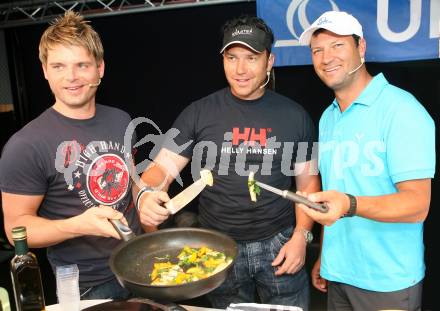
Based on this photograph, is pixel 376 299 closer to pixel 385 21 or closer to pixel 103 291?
pixel 103 291

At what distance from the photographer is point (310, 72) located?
4.18 meters

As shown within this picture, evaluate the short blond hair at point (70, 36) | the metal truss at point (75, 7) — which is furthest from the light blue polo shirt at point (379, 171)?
the metal truss at point (75, 7)

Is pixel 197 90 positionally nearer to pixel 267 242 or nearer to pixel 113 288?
pixel 267 242

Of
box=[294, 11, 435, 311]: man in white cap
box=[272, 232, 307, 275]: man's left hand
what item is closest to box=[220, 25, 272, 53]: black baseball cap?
box=[294, 11, 435, 311]: man in white cap

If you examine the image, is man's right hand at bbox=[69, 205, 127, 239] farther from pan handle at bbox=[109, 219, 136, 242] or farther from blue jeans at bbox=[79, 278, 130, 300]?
blue jeans at bbox=[79, 278, 130, 300]

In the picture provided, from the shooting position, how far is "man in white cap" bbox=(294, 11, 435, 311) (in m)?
2.00

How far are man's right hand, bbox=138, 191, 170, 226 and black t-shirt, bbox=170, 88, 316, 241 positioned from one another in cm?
60

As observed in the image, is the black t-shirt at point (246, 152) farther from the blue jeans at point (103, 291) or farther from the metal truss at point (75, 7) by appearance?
the metal truss at point (75, 7)

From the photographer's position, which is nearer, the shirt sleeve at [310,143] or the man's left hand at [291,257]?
the man's left hand at [291,257]

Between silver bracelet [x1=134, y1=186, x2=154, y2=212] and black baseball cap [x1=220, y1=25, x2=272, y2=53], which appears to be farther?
black baseball cap [x1=220, y1=25, x2=272, y2=53]

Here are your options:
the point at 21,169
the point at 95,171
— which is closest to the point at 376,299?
the point at 95,171

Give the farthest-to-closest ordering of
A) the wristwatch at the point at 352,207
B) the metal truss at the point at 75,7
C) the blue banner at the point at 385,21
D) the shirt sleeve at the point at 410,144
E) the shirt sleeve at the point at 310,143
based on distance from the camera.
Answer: the metal truss at the point at 75,7, the blue banner at the point at 385,21, the shirt sleeve at the point at 310,143, the shirt sleeve at the point at 410,144, the wristwatch at the point at 352,207

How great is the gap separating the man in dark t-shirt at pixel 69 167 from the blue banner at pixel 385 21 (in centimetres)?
214

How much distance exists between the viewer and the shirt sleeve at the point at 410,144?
6.54 ft
